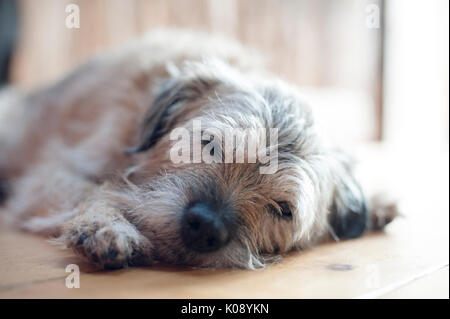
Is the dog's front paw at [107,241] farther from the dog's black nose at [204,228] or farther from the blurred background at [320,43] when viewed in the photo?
the blurred background at [320,43]

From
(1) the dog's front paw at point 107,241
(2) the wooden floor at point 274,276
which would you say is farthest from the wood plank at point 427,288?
(1) the dog's front paw at point 107,241

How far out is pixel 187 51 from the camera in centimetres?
345

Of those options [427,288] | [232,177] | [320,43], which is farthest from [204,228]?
[320,43]

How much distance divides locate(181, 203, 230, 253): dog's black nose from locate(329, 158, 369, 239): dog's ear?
855 millimetres

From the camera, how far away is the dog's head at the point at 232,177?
6.72 ft

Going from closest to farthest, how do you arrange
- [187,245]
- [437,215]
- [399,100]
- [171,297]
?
[171,297] → [187,245] → [437,215] → [399,100]

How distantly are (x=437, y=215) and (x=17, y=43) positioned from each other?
5262mm

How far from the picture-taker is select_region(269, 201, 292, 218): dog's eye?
223cm

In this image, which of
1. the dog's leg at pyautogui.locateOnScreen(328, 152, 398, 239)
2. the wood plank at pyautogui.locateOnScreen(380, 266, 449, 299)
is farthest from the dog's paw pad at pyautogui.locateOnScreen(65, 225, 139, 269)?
the dog's leg at pyautogui.locateOnScreen(328, 152, 398, 239)

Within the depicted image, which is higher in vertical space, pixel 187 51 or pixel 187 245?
pixel 187 51

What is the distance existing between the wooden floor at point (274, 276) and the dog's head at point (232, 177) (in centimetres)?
13

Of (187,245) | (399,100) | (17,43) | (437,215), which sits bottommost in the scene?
(437,215)

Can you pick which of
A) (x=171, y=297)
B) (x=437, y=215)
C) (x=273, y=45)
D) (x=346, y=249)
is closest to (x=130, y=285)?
(x=171, y=297)
